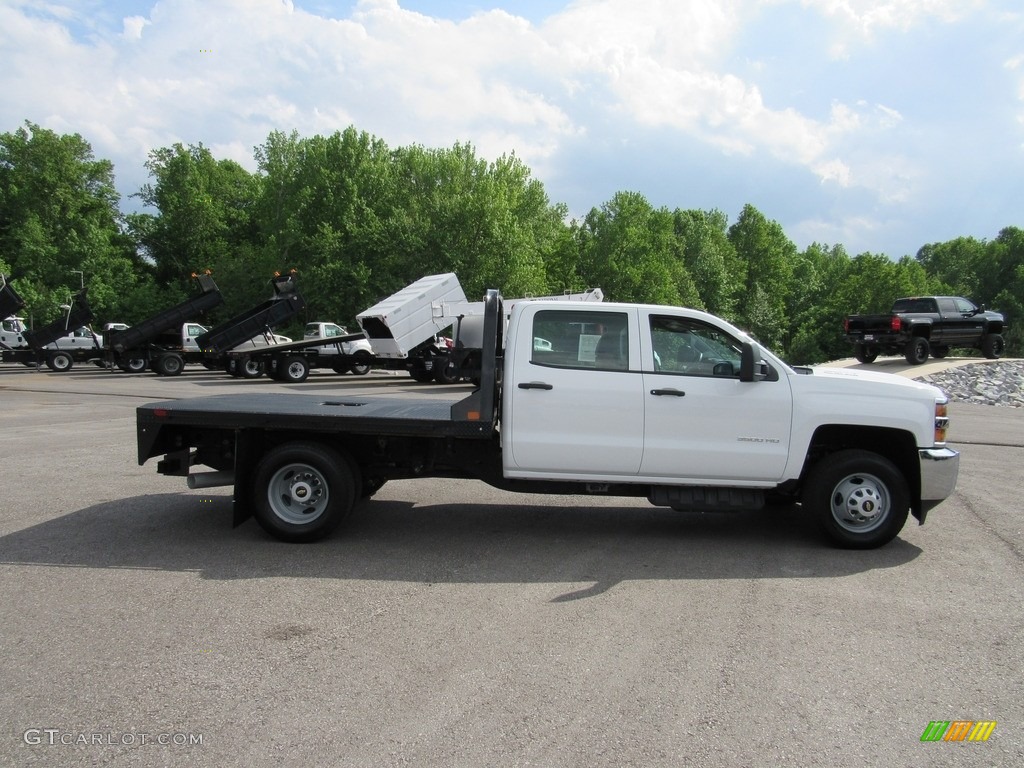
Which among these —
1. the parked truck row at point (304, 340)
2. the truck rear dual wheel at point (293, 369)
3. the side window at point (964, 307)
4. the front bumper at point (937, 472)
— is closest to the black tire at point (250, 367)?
A: the parked truck row at point (304, 340)

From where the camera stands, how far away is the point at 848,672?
163 inches

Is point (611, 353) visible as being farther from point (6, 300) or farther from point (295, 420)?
point (6, 300)

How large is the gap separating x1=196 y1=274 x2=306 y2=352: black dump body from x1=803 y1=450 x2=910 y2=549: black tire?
2465 cm

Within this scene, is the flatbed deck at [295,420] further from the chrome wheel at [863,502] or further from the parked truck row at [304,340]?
the parked truck row at [304,340]

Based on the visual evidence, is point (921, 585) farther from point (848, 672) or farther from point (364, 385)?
point (364, 385)

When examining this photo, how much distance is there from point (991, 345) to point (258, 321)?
2579 cm

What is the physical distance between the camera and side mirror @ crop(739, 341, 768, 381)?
6.14m

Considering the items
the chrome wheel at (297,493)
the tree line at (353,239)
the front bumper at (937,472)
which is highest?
the tree line at (353,239)

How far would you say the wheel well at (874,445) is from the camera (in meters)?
6.43

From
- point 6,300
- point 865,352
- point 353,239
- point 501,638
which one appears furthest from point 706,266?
point 501,638

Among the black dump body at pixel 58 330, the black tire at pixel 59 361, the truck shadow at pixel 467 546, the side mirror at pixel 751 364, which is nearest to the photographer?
the truck shadow at pixel 467 546

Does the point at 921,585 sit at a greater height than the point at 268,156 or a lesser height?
lesser

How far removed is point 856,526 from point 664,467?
1.66 metres

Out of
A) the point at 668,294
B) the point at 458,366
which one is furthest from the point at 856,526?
the point at 668,294
